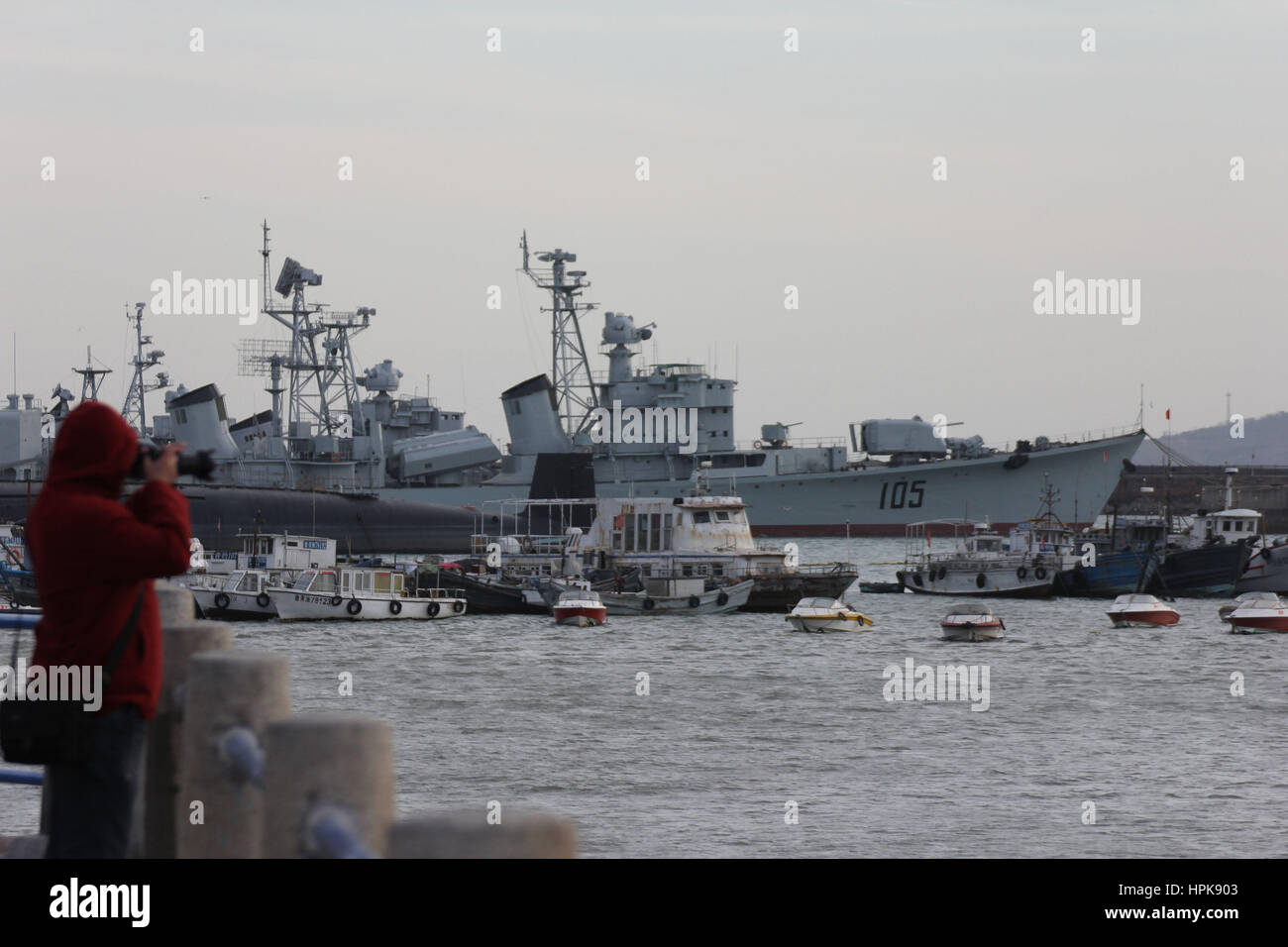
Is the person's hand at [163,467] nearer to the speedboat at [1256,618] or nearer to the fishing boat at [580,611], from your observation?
the fishing boat at [580,611]

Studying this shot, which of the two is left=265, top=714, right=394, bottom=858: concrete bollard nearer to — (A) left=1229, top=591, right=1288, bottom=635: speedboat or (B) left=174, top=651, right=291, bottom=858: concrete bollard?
(B) left=174, top=651, right=291, bottom=858: concrete bollard

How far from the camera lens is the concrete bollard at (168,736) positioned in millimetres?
5066

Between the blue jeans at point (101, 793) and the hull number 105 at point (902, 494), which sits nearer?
the blue jeans at point (101, 793)

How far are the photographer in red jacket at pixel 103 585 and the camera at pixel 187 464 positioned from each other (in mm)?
23

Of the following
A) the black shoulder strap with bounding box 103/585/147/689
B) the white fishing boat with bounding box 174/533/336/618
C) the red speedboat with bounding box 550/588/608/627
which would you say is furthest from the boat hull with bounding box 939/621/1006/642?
the black shoulder strap with bounding box 103/585/147/689

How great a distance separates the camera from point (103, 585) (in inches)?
176

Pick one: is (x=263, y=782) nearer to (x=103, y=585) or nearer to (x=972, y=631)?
(x=103, y=585)

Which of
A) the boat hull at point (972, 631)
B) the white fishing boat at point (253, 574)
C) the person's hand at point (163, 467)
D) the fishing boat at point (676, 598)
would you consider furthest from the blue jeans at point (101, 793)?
the fishing boat at point (676, 598)

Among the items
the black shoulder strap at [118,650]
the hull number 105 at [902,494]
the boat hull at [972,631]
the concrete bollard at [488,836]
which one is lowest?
the boat hull at [972,631]

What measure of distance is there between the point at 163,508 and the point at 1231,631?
50.1 m

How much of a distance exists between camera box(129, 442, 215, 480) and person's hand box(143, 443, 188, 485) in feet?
0.05

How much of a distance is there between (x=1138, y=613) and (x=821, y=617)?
10.8 metres
